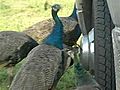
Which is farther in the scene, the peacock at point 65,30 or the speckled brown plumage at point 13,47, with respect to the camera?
the peacock at point 65,30

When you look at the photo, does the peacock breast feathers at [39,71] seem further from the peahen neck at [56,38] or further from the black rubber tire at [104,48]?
the black rubber tire at [104,48]

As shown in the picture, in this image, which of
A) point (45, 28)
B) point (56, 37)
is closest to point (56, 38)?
point (56, 37)

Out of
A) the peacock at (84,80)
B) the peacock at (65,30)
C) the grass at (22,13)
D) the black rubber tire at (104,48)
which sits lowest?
the grass at (22,13)

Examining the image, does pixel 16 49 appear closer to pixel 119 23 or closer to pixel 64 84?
pixel 64 84

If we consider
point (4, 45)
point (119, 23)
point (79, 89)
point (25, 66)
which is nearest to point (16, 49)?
point (4, 45)

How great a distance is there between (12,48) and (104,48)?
2.44m

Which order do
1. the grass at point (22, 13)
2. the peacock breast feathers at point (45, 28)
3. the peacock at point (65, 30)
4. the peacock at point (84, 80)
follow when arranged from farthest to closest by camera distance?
the grass at point (22, 13) < the peacock breast feathers at point (45, 28) < the peacock at point (65, 30) < the peacock at point (84, 80)

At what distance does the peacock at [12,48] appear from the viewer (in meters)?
4.80

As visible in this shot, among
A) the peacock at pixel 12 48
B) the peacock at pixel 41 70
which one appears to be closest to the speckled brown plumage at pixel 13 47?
the peacock at pixel 12 48

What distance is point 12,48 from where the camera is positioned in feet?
15.9

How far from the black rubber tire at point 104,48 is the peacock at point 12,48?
220 cm

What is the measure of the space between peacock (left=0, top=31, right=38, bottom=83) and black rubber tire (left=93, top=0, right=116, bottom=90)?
2203mm

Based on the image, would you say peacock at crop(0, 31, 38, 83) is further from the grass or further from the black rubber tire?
the black rubber tire

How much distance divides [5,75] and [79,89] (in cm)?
218
